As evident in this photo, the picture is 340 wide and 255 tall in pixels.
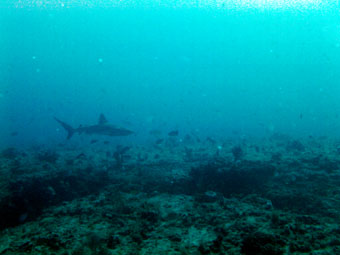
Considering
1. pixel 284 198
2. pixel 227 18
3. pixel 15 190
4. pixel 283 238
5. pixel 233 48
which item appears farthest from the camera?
pixel 233 48

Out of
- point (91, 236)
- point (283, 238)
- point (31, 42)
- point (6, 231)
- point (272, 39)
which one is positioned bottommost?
point (6, 231)

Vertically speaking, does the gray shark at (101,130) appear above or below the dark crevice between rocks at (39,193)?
above

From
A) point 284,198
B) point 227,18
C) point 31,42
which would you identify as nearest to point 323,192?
point 284,198

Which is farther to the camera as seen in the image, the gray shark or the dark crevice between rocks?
the gray shark

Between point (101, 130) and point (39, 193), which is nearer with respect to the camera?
point (39, 193)

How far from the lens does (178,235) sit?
10.5 feet

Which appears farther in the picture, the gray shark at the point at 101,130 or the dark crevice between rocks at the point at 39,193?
the gray shark at the point at 101,130

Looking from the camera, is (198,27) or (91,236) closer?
(91,236)

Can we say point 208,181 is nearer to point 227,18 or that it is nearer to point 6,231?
point 6,231

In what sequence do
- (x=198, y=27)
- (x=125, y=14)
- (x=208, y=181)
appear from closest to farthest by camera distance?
1. (x=208, y=181)
2. (x=125, y=14)
3. (x=198, y=27)

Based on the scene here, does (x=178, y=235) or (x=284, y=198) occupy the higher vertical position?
(x=284, y=198)

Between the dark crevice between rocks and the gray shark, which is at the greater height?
the gray shark

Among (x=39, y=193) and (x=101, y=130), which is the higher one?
(x=101, y=130)

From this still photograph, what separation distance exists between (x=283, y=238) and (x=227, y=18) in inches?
3895
